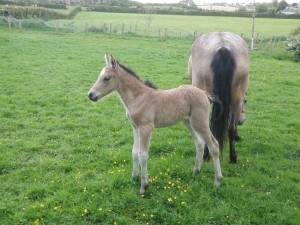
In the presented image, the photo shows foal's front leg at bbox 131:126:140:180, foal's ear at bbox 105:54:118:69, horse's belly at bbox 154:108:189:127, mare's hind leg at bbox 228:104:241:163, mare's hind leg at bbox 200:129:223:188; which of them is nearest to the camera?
foal's ear at bbox 105:54:118:69

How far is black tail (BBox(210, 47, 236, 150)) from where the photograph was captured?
229 inches

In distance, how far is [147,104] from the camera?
199 inches

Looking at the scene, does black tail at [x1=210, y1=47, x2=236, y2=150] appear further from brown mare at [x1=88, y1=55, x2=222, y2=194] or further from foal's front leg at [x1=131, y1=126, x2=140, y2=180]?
foal's front leg at [x1=131, y1=126, x2=140, y2=180]

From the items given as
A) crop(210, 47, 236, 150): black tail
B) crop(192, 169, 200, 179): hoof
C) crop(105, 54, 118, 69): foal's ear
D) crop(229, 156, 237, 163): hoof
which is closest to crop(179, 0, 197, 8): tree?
crop(210, 47, 236, 150): black tail

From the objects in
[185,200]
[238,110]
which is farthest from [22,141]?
[238,110]

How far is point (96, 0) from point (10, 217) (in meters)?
96.2

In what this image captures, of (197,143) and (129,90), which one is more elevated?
(129,90)

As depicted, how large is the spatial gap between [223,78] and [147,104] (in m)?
1.72

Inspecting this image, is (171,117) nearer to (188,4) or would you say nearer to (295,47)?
(295,47)

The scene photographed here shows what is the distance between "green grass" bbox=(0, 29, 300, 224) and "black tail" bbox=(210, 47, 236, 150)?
843 mm

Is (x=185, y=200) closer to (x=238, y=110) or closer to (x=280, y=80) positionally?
(x=238, y=110)

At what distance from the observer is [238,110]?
622 centimetres

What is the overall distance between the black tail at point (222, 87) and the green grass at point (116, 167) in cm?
84

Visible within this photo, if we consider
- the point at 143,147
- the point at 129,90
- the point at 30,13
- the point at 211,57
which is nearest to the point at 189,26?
the point at 30,13
